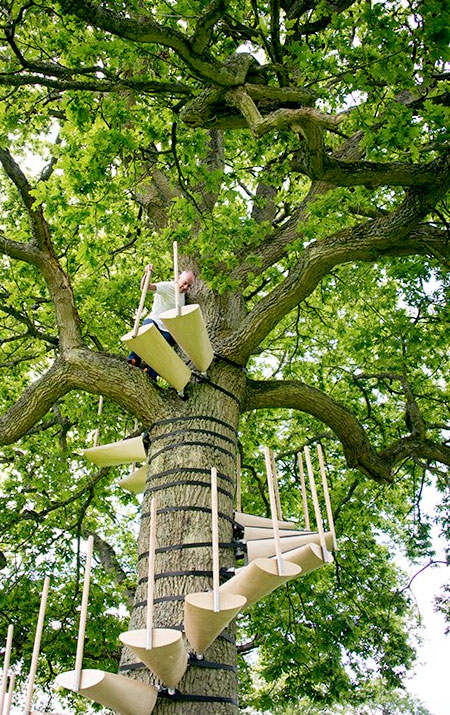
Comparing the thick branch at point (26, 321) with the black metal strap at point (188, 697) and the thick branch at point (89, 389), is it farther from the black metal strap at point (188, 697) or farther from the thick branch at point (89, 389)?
the black metal strap at point (188, 697)

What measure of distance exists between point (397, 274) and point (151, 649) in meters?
5.70

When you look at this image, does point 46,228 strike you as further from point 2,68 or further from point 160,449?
point 160,449

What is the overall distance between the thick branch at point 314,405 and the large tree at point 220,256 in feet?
0.07

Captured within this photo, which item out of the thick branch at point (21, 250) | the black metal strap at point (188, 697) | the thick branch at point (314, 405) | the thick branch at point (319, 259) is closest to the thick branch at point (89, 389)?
the thick branch at point (319, 259)

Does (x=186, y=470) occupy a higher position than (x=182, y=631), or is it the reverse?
(x=186, y=470)

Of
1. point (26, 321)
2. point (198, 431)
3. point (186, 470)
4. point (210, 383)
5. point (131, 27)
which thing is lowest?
point (186, 470)

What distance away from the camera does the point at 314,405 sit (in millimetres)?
5238

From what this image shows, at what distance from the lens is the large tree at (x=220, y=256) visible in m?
4.18

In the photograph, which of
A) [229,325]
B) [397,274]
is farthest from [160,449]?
[397,274]

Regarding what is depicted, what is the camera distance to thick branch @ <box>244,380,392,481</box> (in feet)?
17.0

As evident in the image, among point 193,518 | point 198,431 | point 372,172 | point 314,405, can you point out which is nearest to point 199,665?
point 193,518

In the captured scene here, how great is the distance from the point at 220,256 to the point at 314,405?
62.7 inches

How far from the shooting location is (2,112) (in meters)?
5.49

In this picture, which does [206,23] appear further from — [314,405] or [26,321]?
[26,321]
